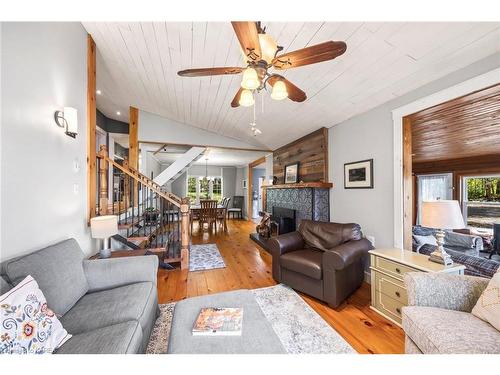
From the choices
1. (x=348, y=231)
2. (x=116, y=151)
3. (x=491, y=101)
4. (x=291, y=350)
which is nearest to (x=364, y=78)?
(x=491, y=101)

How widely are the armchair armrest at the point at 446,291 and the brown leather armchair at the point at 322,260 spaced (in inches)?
24.8

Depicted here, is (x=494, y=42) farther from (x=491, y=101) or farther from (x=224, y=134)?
(x=224, y=134)

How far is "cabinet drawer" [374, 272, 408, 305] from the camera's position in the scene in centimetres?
175

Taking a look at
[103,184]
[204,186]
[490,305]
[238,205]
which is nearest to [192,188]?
[204,186]

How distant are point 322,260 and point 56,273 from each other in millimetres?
2168

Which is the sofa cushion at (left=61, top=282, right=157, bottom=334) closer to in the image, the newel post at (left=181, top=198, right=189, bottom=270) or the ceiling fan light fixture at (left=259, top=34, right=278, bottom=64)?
the newel post at (left=181, top=198, right=189, bottom=270)

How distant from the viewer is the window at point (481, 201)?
4.41 m

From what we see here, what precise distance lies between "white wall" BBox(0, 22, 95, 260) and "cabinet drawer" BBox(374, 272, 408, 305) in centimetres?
294

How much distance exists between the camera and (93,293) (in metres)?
1.54

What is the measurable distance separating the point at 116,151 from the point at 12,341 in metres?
6.45

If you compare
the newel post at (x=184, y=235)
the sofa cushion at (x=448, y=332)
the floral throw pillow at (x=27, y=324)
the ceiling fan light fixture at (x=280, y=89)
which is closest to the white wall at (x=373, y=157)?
the sofa cushion at (x=448, y=332)

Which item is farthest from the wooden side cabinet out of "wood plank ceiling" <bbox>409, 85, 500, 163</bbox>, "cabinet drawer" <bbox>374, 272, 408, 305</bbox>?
"wood plank ceiling" <bbox>409, 85, 500, 163</bbox>

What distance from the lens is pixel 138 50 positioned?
2375 mm

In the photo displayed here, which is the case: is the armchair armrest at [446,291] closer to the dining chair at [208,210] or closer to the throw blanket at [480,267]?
the throw blanket at [480,267]
